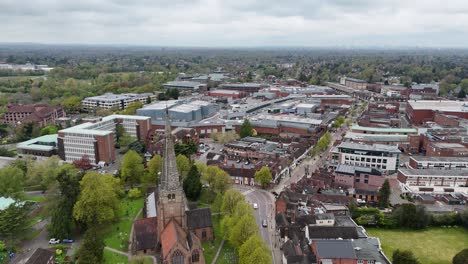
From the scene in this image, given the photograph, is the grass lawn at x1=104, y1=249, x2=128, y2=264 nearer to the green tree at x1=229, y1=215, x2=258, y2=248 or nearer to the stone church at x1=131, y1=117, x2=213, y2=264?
the stone church at x1=131, y1=117, x2=213, y2=264

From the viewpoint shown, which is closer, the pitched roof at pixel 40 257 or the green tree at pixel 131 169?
the pitched roof at pixel 40 257

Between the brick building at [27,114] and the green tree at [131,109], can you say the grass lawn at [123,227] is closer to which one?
the green tree at [131,109]

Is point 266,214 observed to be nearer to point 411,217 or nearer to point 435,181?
point 411,217

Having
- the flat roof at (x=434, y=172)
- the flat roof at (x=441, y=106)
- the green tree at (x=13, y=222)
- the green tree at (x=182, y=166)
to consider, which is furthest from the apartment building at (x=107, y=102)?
the flat roof at (x=434, y=172)

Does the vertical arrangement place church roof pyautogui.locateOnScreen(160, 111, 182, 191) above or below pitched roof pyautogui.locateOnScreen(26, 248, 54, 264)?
above

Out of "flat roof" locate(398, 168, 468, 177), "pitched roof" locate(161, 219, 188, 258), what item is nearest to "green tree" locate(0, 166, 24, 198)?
"pitched roof" locate(161, 219, 188, 258)

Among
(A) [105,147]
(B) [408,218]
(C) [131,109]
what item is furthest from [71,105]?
(B) [408,218]
